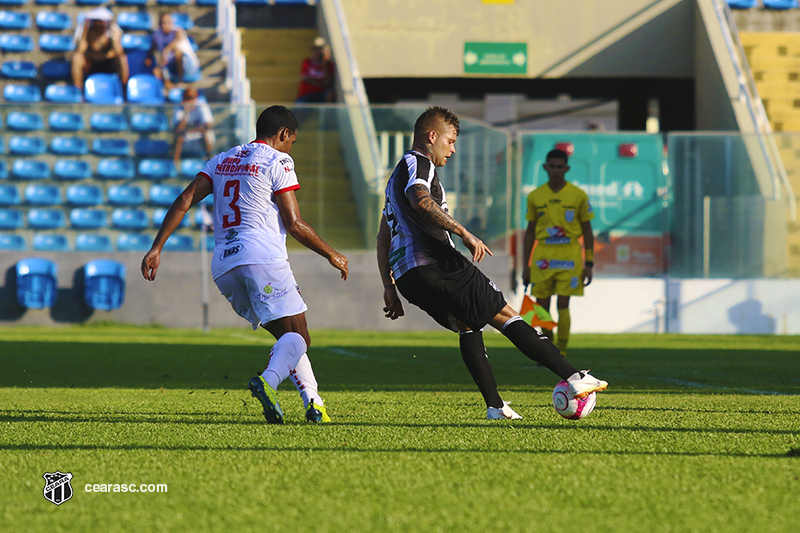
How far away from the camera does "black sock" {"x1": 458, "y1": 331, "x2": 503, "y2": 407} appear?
5242 mm

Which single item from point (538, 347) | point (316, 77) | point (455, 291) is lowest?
point (538, 347)

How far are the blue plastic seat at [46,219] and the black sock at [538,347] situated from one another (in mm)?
12085

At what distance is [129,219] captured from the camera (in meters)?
15.8

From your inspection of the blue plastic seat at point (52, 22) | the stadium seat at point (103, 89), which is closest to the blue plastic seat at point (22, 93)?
the stadium seat at point (103, 89)

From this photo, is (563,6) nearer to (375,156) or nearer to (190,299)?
(375,156)

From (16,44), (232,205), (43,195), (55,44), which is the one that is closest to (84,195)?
(43,195)

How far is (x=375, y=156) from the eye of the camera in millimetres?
15445

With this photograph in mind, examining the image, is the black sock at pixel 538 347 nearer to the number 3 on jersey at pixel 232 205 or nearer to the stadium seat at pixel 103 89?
the number 3 on jersey at pixel 232 205

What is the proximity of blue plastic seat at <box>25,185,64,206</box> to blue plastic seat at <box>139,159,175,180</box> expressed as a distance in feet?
4.46

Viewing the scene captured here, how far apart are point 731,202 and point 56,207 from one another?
35.3 feet

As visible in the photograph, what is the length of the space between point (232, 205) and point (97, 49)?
14.8 m

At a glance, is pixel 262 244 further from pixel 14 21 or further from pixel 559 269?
pixel 14 21

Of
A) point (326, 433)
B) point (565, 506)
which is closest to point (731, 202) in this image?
point (326, 433)

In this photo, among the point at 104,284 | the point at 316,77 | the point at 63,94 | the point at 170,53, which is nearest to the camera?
the point at 104,284
